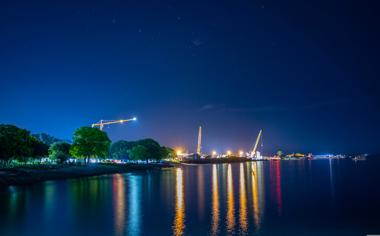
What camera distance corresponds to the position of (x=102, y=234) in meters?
29.5

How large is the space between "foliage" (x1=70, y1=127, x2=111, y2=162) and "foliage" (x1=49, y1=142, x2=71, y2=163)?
588cm

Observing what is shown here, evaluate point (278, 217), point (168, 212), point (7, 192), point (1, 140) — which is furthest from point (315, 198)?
point (1, 140)

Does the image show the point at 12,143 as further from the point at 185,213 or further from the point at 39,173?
the point at 185,213

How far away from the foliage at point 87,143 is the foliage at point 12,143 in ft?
75.4

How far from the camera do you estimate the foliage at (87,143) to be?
11281 centimetres

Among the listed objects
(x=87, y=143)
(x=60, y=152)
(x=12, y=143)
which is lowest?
(x=60, y=152)

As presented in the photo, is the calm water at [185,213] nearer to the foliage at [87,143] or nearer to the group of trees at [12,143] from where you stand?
the group of trees at [12,143]

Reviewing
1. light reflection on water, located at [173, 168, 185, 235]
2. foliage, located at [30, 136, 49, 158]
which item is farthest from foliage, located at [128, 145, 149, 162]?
light reflection on water, located at [173, 168, 185, 235]

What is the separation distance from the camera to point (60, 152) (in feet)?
386

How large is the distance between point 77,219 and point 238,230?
1604 centimetres

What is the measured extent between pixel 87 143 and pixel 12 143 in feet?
119

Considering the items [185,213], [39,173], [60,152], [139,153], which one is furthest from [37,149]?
[185,213]

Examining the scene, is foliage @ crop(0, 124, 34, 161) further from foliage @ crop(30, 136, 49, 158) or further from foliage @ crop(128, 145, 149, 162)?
foliage @ crop(128, 145, 149, 162)

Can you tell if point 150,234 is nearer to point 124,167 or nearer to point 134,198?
point 134,198
